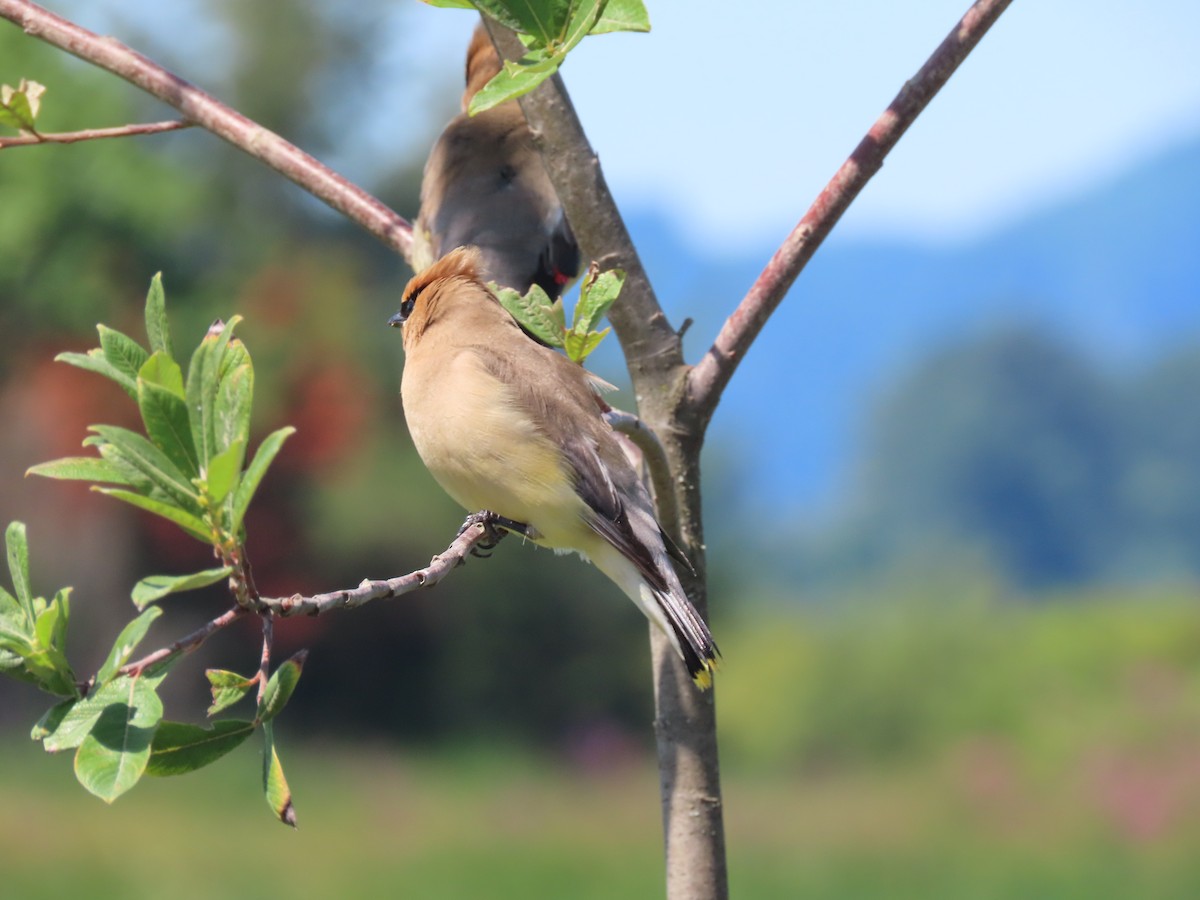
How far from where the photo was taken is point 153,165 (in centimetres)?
947

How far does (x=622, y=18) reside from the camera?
1.11 meters

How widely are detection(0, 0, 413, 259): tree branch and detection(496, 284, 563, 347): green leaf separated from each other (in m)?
0.61

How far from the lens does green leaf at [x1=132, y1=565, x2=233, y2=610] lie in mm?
973

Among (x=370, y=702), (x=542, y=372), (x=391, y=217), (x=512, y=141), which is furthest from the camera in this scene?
(x=370, y=702)

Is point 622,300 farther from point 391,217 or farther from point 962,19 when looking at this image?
point 391,217

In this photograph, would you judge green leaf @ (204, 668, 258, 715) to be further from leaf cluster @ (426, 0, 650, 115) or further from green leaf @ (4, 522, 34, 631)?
leaf cluster @ (426, 0, 650, 115)

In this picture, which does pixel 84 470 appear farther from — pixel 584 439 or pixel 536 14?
pixel 584 439

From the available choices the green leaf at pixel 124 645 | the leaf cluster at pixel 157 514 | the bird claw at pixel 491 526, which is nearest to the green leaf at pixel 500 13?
the leaf cluster at pixel 157 514

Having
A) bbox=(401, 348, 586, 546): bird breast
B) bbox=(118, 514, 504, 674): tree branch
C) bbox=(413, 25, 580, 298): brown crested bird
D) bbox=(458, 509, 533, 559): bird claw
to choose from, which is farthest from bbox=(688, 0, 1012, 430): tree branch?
bbox=(413, 25, 580, 298): brown crested bird

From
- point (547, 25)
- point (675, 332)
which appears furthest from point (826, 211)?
point (547, 25)

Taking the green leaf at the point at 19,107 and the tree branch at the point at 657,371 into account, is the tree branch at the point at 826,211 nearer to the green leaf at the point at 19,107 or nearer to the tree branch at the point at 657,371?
the tree branch at the point at 657,371

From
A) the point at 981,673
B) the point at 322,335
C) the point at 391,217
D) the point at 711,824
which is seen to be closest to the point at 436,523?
the point at 322,335

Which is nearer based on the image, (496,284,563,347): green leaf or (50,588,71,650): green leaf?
(50,588,71,650): green leaf

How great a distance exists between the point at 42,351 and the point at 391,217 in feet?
26.6
